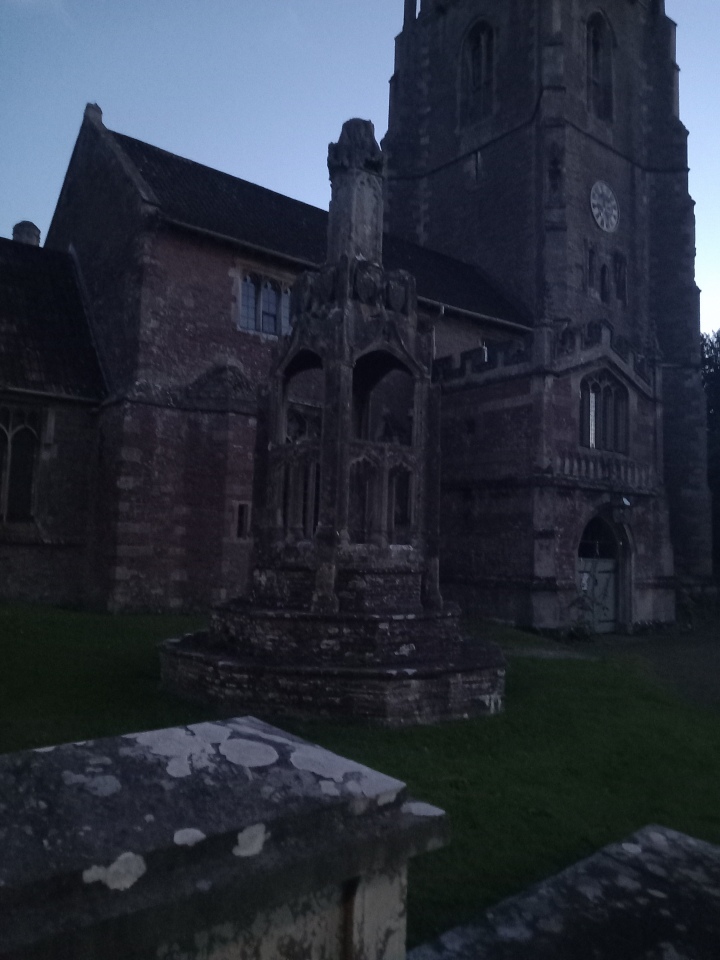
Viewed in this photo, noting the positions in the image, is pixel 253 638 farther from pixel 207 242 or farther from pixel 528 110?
pixel 528 110

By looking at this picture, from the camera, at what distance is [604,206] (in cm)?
2850

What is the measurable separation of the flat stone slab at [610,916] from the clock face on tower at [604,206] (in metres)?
28.2

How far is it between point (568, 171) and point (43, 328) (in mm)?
19733

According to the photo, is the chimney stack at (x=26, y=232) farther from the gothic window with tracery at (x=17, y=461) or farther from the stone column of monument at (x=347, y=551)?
the stone column of monument at (x=347, y=551)

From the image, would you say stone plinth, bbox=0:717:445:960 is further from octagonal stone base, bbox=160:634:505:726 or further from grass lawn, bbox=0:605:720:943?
octagonal stone base, bbox=160:634:505:726

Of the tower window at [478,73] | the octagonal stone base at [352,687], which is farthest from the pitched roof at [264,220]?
the octagonal stone base at [352,687]

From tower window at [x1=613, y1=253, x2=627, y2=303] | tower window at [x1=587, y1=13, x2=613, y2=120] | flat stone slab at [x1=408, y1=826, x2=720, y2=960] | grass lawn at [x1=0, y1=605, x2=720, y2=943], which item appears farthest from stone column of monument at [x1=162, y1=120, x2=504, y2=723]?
tower window at [x1=587, y1=13, x2=613, y2=120]

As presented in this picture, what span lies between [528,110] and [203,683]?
1079 inches

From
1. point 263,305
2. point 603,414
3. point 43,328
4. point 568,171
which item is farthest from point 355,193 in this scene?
point 568,171

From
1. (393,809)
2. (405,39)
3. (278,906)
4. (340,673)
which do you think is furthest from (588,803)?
(405,39)

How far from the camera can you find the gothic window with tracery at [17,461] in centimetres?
1717

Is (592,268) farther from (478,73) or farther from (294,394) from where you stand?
(294,394)

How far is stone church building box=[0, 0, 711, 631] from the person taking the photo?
17.5 meters

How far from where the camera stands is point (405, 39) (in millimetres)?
33469
